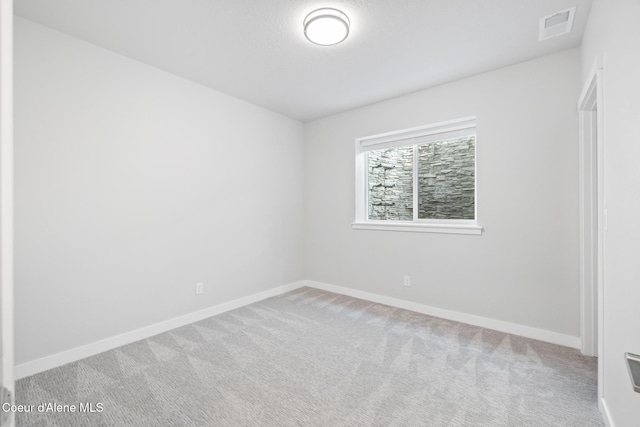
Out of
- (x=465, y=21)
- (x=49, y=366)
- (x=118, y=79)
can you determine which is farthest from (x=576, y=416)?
(x=118, y=79)

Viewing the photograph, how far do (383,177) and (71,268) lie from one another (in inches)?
135

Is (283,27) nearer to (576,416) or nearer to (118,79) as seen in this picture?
(118,79)

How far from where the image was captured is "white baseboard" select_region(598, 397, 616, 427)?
5.07 ft

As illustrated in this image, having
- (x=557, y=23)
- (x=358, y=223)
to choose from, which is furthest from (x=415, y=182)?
(x=557, y=23)

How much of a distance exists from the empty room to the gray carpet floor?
17mm

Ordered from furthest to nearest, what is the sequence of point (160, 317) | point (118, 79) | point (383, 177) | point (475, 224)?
point (383, 177) → point (475, 224) → point (160, 317) → point (118, 79)

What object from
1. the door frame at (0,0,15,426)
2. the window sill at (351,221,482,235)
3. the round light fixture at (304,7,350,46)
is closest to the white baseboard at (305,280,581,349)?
the window sill at (351,221,482,235)

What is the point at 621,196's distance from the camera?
4.59 feet

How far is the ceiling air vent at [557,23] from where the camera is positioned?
205cm

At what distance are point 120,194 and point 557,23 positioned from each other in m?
3.78

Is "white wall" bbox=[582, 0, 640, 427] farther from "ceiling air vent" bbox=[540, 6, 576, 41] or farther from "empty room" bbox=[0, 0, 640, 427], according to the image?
"ceiling air vent" bbox=[540, 6, 576, 41]

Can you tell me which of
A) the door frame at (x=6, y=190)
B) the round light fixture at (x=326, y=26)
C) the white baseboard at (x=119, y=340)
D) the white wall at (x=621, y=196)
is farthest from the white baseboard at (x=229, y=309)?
the round light fixture at (x=326, y=26)

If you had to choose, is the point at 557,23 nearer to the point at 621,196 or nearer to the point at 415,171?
the point at 621,196

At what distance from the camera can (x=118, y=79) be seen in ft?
8.38
